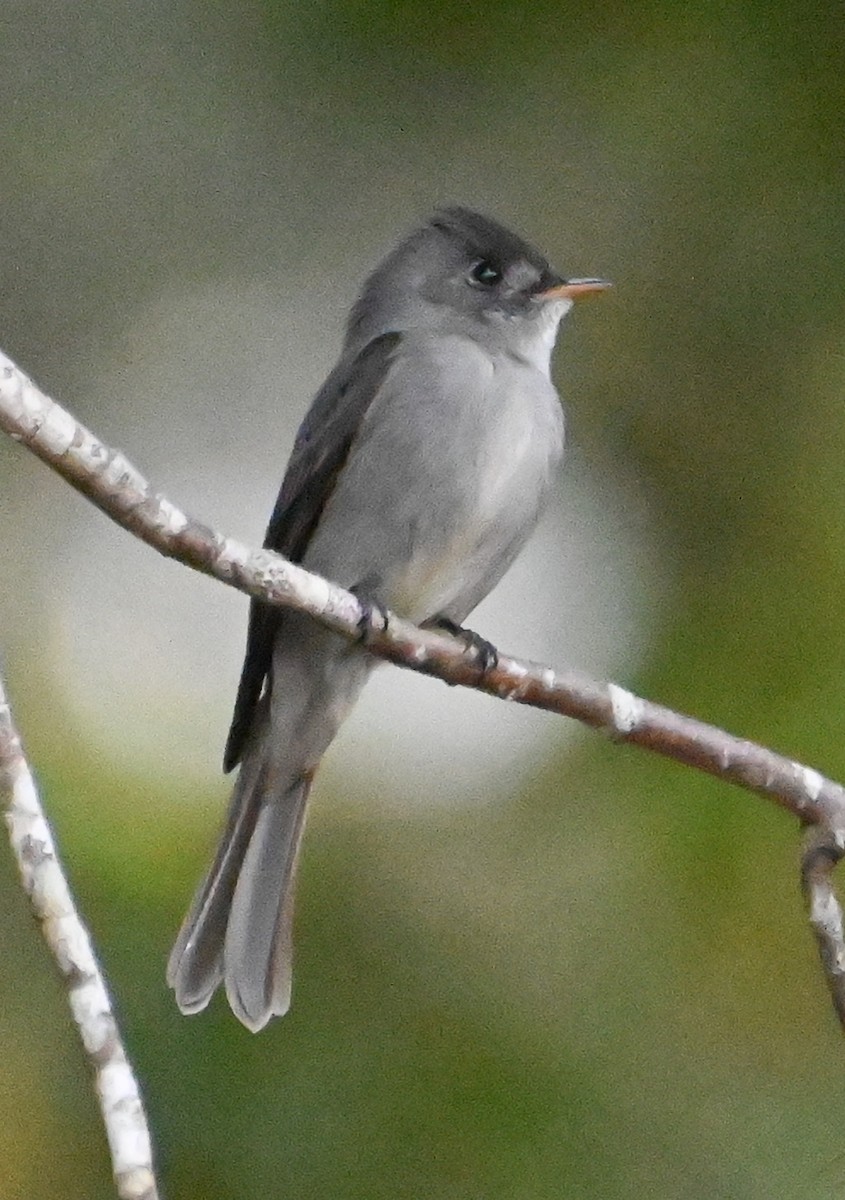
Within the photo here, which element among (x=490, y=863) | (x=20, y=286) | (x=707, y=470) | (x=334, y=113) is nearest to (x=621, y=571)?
(x=707, y=470)

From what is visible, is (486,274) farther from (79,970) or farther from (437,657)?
(79,970)

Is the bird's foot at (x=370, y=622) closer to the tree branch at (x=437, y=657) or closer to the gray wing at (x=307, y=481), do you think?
the tree branch at (x=437, y=657)

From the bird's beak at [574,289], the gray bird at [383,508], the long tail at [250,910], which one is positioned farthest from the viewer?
the bird's beak at [574,289]

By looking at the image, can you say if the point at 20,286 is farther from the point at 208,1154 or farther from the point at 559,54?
the point at 208,1154

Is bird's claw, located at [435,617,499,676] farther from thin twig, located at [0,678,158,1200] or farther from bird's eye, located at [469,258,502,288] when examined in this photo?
thin twig, located at [0,678,158,1200]

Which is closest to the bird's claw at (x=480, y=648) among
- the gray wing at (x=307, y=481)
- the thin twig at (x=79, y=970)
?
the gray wing at (x=307, y=481)

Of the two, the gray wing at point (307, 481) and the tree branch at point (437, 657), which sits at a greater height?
the gray wing at point (307, 481)

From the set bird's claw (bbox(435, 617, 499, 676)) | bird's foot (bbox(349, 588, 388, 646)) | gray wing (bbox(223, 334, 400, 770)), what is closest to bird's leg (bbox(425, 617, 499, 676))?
bird's claw (bbox(435, 617, 499, 676))
